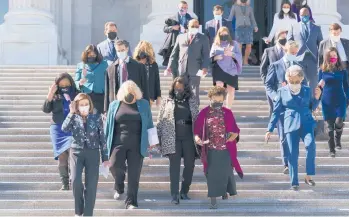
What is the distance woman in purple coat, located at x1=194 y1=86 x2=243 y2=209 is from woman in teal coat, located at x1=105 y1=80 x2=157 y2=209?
678 mm

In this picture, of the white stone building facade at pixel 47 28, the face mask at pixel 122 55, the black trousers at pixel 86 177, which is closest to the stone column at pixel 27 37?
the white stone building facade at pixel 47 28

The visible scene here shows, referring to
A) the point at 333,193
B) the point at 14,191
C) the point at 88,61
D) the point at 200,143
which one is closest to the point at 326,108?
the point at 333,193

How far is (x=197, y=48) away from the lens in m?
12.7

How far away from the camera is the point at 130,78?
36.6 feet

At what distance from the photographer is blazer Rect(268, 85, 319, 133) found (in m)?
10.5

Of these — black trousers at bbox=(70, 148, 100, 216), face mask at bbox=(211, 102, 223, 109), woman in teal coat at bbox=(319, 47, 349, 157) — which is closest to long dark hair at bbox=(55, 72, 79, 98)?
black trousers at bbox=(70, 148, 100, 216)

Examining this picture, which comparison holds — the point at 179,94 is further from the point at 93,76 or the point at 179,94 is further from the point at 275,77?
the point at 275,77

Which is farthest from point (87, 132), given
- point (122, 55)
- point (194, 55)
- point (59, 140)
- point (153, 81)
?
point (194, 55)

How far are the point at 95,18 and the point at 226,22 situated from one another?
8.87 meters

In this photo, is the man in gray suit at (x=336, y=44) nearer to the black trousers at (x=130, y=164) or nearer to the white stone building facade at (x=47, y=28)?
the black trousers at (x=130, y=164)

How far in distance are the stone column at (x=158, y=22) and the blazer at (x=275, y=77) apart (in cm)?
821

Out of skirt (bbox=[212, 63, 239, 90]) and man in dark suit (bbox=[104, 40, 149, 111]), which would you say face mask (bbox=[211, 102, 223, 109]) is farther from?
skirt (bbox=[212, 63, 239, 90])

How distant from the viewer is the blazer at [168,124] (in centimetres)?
1022

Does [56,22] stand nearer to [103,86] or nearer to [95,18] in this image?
[95,18]
